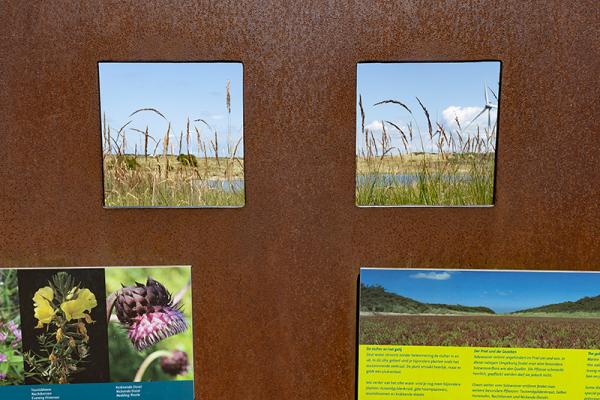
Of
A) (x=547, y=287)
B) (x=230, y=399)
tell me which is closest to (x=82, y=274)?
(x=230, y=399)

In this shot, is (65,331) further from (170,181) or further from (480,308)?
(480,308)

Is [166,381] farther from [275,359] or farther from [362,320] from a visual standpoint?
[362,320]

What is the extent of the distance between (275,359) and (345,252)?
0.34 m

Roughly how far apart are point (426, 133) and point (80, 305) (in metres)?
1.01

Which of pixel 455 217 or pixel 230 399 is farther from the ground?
pixel 455 217

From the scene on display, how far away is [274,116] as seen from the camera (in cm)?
109

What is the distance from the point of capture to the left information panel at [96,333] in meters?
1.13

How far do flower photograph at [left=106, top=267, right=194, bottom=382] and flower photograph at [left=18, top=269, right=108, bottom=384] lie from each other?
31mm

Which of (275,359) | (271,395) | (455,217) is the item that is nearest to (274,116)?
(455,217)

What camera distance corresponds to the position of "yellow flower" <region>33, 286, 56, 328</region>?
1.13 metres

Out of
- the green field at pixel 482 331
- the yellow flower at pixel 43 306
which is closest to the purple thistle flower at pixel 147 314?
the yellow flower at pixel 43 306

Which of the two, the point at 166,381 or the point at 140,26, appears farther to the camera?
the point at 166,381

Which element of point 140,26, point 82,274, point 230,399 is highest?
point 140,26

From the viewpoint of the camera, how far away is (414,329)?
1155 millimetres
